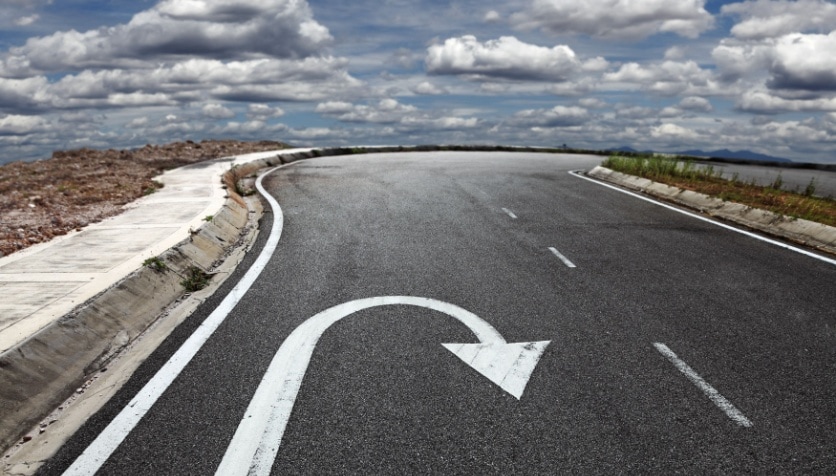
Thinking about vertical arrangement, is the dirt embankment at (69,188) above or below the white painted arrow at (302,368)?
above

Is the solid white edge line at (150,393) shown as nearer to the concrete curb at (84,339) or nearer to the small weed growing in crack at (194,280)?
the small weed growing in crack at (194,280)

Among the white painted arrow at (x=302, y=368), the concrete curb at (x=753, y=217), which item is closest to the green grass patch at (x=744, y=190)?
the concrete curb at (x=753, y=217)

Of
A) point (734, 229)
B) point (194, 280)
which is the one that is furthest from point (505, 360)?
point (734, 229)

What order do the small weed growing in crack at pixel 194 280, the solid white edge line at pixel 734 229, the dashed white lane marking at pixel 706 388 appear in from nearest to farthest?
the dashed white lane marking at pixel 706 388, the small weed growing in crack at pixel 194 280, the solid white edge line at pixel 734 229

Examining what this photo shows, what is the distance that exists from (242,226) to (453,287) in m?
5.10

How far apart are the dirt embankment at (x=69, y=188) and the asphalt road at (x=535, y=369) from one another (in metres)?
3.74

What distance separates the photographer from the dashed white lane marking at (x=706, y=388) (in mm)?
3847

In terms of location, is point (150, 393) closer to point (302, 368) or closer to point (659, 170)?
point (302, 368)

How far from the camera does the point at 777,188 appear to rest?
49.3 ft

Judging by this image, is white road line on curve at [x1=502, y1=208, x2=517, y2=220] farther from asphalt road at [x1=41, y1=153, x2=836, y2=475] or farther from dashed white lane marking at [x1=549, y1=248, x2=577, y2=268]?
dashed white lane marking at [x1=549, y1=248, x2=577, y2=268]

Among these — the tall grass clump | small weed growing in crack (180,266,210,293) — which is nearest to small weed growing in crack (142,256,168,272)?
small weed growing in crack (180,266,210,293)

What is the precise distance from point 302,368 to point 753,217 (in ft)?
31.1

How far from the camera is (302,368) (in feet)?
14.8

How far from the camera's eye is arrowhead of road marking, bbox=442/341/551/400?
4.30m
